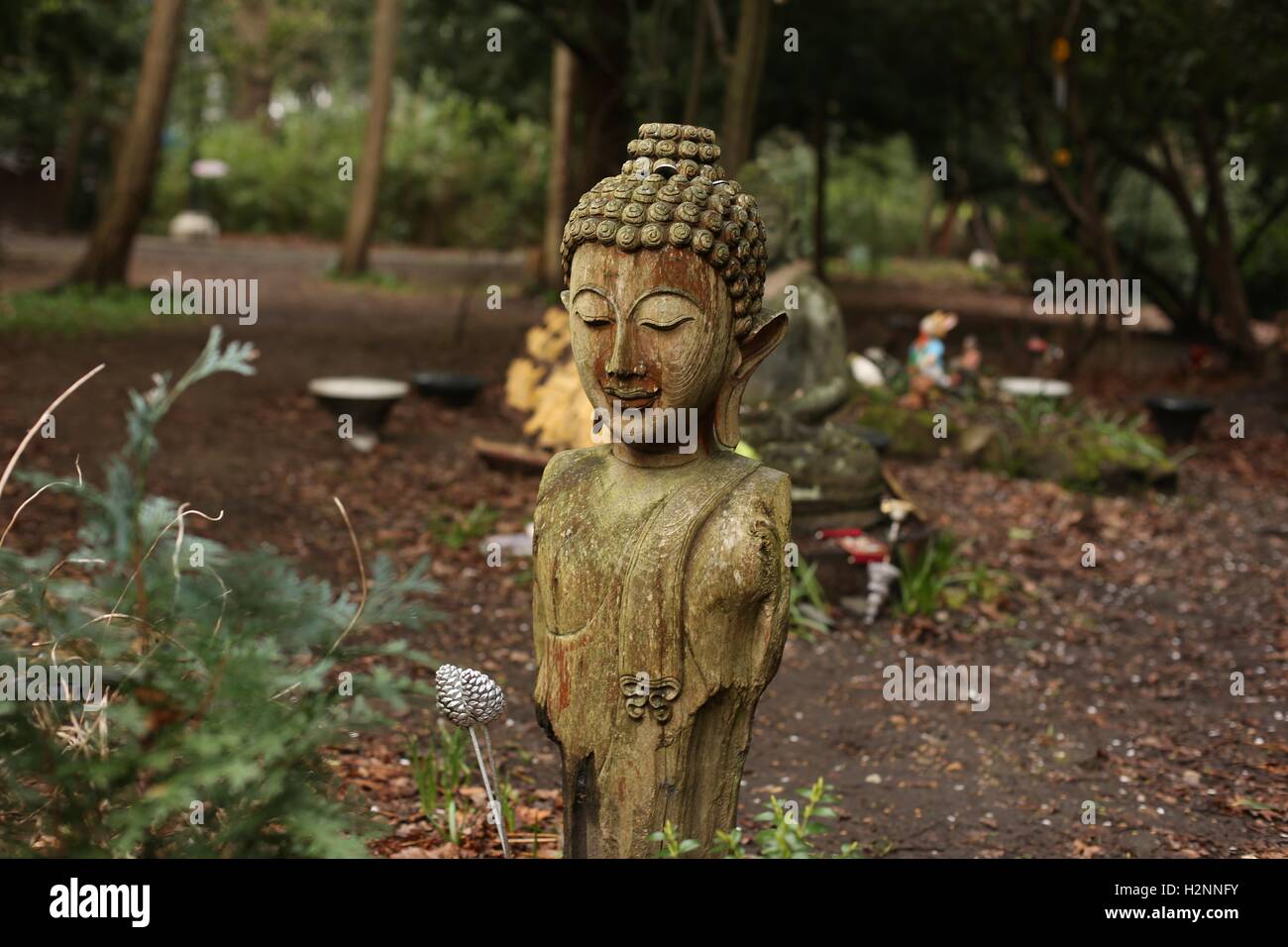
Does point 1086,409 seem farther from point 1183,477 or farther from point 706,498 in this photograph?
point 706,498

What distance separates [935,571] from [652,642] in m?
4.81

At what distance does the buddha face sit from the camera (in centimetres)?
341

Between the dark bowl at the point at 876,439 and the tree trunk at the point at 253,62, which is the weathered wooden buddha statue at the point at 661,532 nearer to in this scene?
the dark bowl at the point at 876,439

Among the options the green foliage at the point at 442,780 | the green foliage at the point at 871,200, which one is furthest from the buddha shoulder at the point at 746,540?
the green foliage at the point at 871,200

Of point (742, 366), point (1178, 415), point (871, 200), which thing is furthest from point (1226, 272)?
point (871, 200)

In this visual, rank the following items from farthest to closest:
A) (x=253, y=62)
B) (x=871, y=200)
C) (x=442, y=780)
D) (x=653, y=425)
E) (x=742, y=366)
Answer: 1. (x=871, y=200)
2. (x=253, y=62)
3. (x=442, y=780)
4. (x=742, y=366)
5. (x=653, y=425)

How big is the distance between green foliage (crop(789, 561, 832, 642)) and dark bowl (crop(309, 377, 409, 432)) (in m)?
4.31

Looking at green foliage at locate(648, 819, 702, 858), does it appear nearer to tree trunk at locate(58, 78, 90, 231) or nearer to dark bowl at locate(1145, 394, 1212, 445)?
dark bowl at locate(1145, 394, 1212, 445)

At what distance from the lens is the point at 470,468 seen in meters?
10.3

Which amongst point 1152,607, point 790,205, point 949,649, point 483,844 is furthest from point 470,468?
point 483,844

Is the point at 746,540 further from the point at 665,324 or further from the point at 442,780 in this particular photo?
the point at 442,780

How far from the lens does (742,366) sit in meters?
3.63

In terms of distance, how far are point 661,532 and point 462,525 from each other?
17.6 ft

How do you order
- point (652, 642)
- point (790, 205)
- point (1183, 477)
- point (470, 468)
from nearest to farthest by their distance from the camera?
point (652, 642), point (790, 205), point (470, 468), point (1183, 477)
